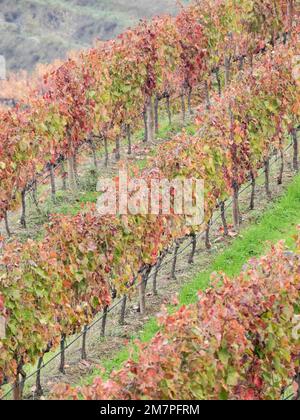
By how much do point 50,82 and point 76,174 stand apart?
2.29 m

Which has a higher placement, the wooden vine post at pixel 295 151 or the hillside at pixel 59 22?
the wooden vine post at pixel 295 151

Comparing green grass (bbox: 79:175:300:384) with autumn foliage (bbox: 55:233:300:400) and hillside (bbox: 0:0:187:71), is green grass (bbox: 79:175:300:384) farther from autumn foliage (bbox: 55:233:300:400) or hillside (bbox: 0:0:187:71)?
hillside (bbox: 0:0:187:71)

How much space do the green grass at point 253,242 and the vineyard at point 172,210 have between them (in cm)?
54

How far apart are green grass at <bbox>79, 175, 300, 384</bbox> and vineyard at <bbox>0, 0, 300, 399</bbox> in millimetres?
540

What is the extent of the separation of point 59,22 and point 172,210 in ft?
401

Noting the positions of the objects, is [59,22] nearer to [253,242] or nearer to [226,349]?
[253,242]

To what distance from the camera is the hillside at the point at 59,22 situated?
120562 mm

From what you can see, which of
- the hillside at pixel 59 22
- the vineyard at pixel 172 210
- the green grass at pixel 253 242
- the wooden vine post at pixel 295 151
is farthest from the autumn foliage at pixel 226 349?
the hillside at pixel 59 22

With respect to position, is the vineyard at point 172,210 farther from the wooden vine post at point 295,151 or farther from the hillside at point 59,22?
the hillside at point 59,22

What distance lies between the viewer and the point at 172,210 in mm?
15359

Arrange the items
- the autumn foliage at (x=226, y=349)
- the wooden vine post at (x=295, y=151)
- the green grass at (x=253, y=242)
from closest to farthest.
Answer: the autumn foliage at (x=226, y=349), the green grass at (x=253, y=242), the wooden vine post at (x=295, y=151)

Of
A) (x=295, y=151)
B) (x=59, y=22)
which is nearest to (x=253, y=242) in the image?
(x=295, y=151)
